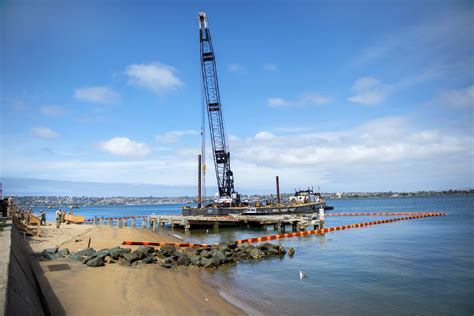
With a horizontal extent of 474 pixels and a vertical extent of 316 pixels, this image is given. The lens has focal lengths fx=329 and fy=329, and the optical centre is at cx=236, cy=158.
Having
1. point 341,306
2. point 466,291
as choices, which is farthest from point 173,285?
point 466,291

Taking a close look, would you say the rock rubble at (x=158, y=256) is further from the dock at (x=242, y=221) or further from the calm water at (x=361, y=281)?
the dock at (x=242, y=221)

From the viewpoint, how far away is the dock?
3809cm

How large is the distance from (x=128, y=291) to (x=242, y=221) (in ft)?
108

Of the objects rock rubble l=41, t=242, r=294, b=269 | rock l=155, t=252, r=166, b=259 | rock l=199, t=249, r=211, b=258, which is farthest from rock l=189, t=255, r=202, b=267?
rock l=155, t=252, r=166, b=259

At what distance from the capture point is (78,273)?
44.8ft

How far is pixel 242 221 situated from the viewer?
44406 millimetres

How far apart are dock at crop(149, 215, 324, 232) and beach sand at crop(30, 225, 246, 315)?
23041 mm

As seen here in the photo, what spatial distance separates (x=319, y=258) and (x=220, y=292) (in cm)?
1036

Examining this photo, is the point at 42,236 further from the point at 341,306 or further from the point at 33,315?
the point at 341,306

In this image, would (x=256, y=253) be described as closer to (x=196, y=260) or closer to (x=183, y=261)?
(x=196, y=260)

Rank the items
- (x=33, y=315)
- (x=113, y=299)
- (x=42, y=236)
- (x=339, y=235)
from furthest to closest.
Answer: (x=339, y=235)
(x=42, y=236)
(x=113, y=299)
(x=33, y=315)

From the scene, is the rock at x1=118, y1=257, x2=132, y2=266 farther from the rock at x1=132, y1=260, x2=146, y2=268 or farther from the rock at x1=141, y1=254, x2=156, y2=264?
the rock at x1=141, y1=254, x2=156, y2=264

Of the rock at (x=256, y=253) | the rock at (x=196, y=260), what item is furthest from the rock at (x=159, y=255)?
the rock at (x=256, y=253)

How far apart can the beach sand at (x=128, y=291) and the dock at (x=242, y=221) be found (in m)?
23.0
